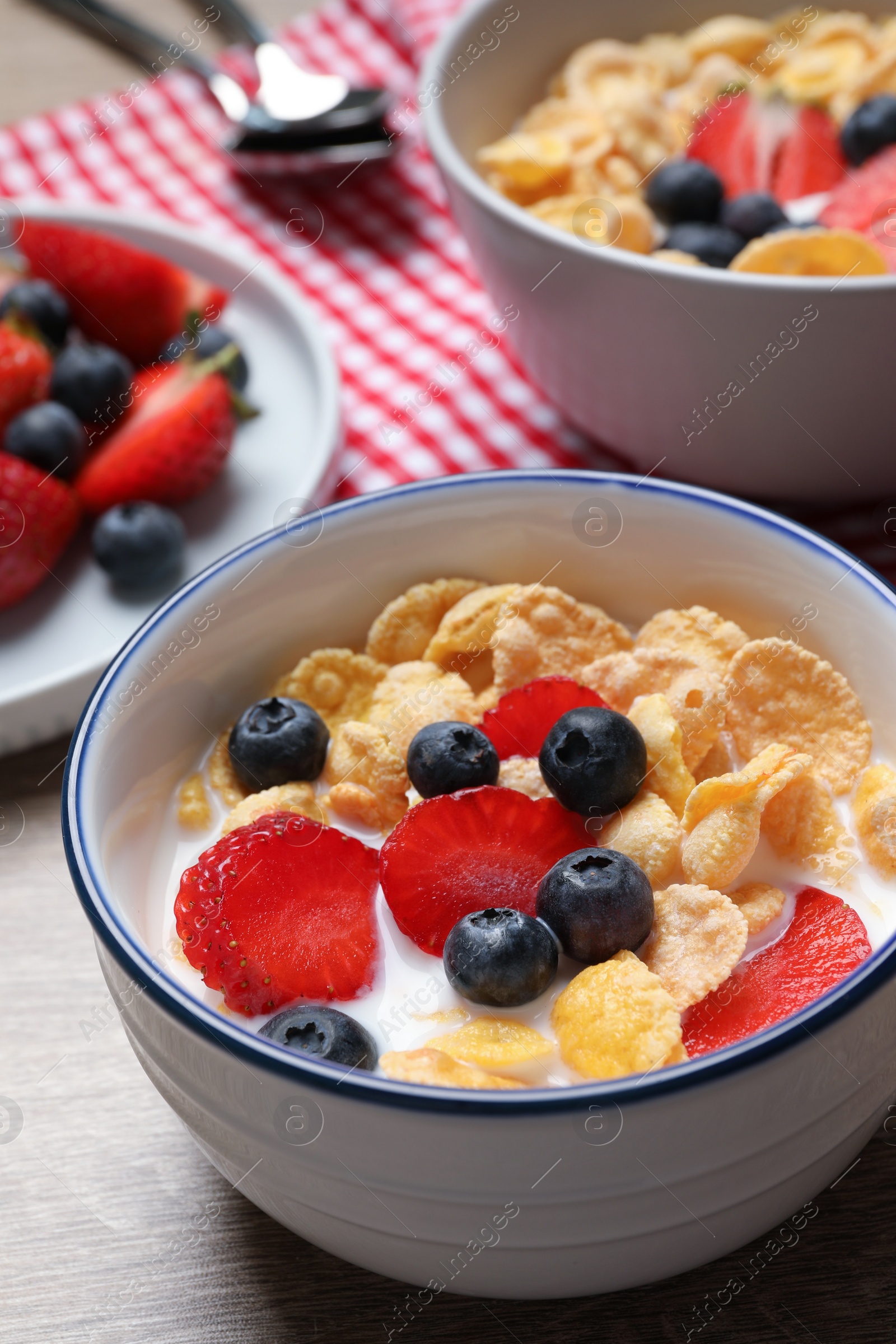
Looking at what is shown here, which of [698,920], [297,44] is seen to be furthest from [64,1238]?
[297,44]

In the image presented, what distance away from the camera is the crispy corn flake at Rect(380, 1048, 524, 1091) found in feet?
2.08

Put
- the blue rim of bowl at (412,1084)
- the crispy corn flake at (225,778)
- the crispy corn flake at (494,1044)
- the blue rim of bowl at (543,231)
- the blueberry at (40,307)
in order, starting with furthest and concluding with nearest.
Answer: the blueberry at (40,307) < the blue rim of bowl at (543,231) < the crispy corn flake at (225,778) < the crispy corn flake at (494,1044) < the blue rim of bowl at (412,1084)

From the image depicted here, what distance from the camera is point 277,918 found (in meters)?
0.75

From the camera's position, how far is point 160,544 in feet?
4.18

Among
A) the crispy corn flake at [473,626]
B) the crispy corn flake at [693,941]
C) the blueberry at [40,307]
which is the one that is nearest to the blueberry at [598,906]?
the crispy corn flake at [693,941]

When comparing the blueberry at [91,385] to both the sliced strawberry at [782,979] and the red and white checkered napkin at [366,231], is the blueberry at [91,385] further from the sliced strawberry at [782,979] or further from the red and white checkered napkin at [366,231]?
the sliced strawberry at [782,979]

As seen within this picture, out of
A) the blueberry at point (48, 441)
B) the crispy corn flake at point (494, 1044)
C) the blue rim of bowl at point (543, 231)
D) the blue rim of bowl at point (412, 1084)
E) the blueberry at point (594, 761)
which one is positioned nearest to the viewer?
the blue rim of bowl at point (412, 1084)

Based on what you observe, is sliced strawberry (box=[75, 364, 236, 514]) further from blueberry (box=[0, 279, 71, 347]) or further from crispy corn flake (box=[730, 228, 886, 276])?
crispy corn flake (box=[730, 228, 886, 276])

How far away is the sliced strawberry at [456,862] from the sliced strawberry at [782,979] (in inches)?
4.7

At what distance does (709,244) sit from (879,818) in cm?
65

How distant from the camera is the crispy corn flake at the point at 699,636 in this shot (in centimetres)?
90

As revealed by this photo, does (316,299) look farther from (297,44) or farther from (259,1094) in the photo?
(259,1094)

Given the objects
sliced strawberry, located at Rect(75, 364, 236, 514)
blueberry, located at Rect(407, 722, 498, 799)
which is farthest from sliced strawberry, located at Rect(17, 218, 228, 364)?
blueberry, located at Rect(407, 722, 498, 799)

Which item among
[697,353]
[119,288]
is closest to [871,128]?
[697,353]
